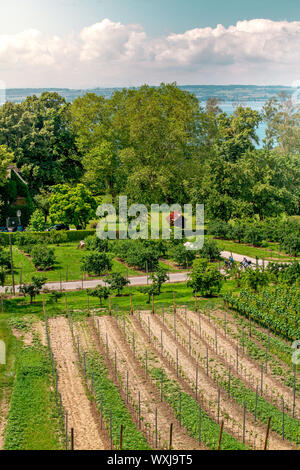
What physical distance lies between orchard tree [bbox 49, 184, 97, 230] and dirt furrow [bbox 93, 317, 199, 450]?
16.0 m

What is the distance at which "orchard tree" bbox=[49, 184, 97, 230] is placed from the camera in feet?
109

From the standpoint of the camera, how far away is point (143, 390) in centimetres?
1367

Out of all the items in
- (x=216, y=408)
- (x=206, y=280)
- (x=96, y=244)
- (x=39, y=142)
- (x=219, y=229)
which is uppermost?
(x=39, y=142)

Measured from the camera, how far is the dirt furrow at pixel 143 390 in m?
11.4

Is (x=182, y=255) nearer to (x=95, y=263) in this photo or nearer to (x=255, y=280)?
(x=95, y=263)

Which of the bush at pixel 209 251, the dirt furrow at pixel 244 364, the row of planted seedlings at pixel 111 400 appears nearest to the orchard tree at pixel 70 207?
the bush at pixel 209 251

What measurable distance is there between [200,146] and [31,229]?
602 inches

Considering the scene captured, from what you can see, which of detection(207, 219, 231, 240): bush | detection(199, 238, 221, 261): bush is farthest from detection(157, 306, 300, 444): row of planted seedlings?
detection(207, 219, 231, 240): bush

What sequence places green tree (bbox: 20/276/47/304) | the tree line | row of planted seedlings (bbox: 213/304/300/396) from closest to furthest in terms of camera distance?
row of planted seedlings (bbox: 213/304/300/396) < green tree (bbox: 20/276/47/304) < the tree line

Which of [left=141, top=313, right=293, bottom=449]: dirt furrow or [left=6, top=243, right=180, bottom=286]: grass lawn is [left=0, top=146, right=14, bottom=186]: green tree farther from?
[left=141, top=313, right=293, bottom=449]: dirt furrow

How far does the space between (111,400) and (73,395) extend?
1.19 meters

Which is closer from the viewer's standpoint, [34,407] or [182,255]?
[34,407]

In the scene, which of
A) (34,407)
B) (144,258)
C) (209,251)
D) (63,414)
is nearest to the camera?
(63,414)

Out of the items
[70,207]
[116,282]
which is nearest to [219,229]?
[70,207]
